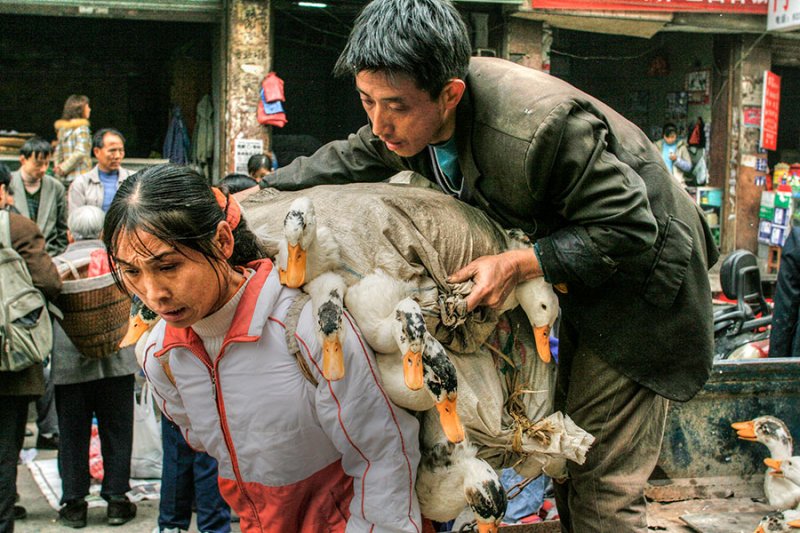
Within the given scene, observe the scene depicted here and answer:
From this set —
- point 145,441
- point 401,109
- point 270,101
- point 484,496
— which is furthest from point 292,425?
point 270,101

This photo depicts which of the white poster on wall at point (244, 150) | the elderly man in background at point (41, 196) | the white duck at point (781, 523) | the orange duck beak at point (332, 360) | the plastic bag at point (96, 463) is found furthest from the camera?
the white poster on wall at point (244, 150)

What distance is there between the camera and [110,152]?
6.52 metres

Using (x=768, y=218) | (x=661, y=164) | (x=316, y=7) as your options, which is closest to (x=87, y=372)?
(x=661, y=164)

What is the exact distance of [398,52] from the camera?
2.05 m

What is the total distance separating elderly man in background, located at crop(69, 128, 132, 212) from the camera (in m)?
6.50

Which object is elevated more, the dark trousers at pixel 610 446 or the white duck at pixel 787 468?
the dark trousers at pixel 610 446

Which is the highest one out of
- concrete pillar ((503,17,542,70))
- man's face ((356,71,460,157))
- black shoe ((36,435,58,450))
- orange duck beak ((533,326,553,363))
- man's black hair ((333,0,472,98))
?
concrete pillar ((503,17,542,70))

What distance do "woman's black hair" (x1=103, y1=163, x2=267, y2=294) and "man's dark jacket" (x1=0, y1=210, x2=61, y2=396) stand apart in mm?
2462

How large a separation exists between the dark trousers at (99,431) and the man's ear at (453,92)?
3480 millimetres

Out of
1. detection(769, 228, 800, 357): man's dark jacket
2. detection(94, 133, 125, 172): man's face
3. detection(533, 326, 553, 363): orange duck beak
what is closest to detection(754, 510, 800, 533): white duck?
detection(769, 228, 800, 357): man's dark jacket

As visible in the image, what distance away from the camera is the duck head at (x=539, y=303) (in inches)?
89.6

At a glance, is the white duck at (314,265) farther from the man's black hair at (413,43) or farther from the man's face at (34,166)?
the man's face at (34,166)

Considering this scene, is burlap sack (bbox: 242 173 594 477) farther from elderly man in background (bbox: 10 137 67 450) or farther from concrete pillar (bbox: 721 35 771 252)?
concrete pillar (bbox: 721 35 771 252)

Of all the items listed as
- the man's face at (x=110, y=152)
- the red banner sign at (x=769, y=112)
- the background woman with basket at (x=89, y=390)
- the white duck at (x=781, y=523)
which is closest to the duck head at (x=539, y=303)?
the white duck at (x=781, y=523)
